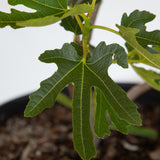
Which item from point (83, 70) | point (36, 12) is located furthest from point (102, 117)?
point (36, 12)

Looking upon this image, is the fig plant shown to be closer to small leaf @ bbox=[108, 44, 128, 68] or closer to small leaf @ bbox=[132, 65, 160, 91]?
small leaf @ bbox=[108, 44, 128, 68]

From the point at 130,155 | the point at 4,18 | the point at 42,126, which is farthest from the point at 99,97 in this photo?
the point at 42,126

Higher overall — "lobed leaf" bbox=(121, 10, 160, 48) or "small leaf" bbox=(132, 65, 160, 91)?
"lobed leaf" bbox=(121, 10, 160, 48)

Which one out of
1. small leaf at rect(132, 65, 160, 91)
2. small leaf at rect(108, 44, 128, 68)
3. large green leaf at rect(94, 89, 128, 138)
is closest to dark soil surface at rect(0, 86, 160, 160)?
small leaf at rect(132, 65, 160, 91)

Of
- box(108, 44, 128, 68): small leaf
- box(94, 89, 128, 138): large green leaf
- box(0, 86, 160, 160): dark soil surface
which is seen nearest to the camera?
box(108, 44, 128, 68): small leaf

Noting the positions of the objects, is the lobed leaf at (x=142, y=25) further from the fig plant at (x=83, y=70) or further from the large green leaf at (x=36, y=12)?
the large green leaf at (x=36, y=12)

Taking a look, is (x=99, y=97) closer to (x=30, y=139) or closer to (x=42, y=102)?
(x=42, y=102)
